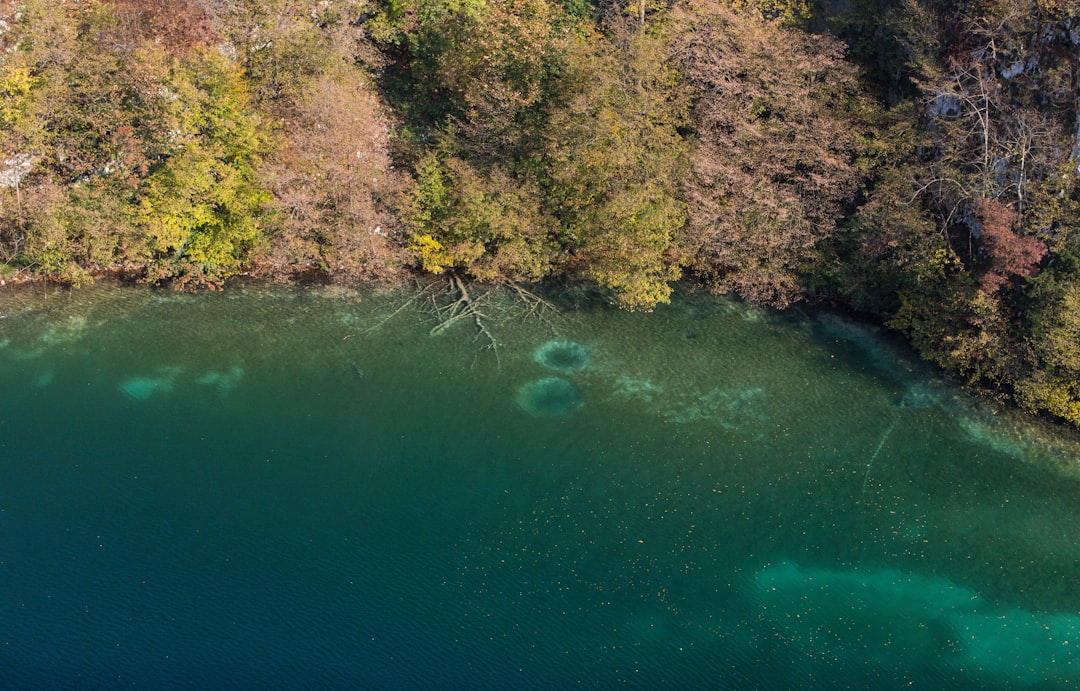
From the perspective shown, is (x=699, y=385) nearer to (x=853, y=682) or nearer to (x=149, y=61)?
(x=853, y=682)

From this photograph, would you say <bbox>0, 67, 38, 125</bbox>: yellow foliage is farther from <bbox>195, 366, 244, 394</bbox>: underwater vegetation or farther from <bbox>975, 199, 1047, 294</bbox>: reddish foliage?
<bbox>975, 199, 1047, 294</bbox>: reddish foliage

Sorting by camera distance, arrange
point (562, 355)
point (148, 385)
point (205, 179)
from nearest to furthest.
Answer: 1. point (148, 385)
2. point (562, 355)
3. point (205, 179)

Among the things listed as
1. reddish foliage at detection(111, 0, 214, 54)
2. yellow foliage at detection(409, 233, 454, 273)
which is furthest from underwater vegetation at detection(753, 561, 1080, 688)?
reddish foliage at detection(111, 0, 214, 54)

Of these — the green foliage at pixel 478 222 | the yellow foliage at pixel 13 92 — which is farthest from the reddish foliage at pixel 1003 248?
the yellow foliage at pixel 13 92

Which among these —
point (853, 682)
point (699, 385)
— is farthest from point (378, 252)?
point (853, 682)

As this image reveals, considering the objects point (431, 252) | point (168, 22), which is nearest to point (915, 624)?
point (431, 252)

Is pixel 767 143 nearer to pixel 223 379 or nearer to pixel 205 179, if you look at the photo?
pixel 205 179

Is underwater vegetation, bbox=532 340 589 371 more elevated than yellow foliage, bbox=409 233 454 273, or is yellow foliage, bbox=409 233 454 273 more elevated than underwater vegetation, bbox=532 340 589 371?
yellow foliage, bbox=409 233 454 273
